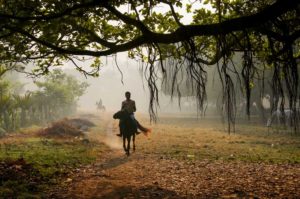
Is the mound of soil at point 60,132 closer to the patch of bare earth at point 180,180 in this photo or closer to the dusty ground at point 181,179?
the dusty ground at point 181,179

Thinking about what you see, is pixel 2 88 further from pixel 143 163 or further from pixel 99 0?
pixel 99 0

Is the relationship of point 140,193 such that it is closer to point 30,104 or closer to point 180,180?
point 180,180

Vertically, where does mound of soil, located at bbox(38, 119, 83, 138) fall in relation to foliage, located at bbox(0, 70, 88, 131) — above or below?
below

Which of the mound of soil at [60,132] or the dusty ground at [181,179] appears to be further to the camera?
the mound of soil at [60,132]

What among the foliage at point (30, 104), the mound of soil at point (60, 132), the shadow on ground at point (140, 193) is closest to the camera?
the shadow on ground at point (140, 193)

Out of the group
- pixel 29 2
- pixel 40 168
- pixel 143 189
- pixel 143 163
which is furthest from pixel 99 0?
pixel 143 163

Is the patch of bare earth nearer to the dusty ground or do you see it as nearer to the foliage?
the dusty ground

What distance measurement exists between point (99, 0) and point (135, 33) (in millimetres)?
5256

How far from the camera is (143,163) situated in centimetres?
1302

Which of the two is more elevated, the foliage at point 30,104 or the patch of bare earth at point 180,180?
the foliage at point 30,104

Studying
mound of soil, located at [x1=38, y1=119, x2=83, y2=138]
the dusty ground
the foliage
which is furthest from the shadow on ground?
mound of soil, located at [x1=38, y1=119, x2=83, y2=138]

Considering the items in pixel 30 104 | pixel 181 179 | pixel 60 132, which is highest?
pixel 30 104

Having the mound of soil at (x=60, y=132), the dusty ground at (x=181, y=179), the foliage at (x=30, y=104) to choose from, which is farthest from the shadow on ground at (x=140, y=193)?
the mound of soil at (x=60, y=132)

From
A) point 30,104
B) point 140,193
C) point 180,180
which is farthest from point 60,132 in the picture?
point 140,193
